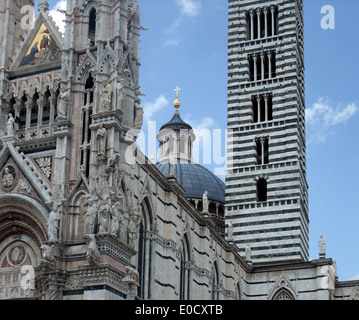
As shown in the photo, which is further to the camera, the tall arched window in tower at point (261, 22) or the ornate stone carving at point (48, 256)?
the tall arched window in tower at point (261, 22)

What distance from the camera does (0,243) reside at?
2742cm

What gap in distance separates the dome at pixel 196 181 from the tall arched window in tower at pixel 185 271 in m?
16.7

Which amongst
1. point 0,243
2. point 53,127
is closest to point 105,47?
point 53,127

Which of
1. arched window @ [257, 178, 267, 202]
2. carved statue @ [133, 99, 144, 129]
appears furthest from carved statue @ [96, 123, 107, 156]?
arched window @ [257, 178, 267, 202]

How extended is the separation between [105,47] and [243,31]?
2200cm

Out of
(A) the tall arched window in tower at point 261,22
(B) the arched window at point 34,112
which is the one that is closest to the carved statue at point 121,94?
(B) the arched window at point 34,112

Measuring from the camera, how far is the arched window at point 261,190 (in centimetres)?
4516

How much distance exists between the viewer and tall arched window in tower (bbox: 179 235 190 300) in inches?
1288

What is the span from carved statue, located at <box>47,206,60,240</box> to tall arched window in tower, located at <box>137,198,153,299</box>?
4.45 metres

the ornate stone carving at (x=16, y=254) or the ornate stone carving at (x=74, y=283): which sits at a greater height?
the ornate stone carving at (x=16, y=254)

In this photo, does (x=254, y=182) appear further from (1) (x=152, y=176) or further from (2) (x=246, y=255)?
(1) (x=152, y=176)

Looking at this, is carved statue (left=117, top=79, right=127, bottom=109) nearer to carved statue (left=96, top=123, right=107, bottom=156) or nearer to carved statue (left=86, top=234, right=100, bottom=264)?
carved statue (left=96, top=123, right=107, bottom=156)

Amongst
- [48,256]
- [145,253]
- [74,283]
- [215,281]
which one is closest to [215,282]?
[215,281]

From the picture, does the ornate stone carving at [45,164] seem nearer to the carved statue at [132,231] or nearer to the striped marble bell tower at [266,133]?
the carved statue at [132,231]
